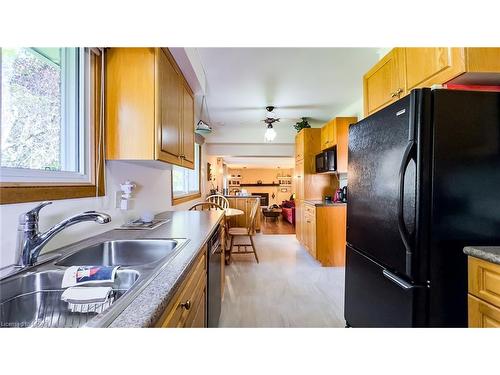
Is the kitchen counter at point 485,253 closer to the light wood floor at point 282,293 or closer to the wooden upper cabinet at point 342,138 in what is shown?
the light wood floor at point 282,293

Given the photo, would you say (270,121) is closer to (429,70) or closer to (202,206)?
(202,206)

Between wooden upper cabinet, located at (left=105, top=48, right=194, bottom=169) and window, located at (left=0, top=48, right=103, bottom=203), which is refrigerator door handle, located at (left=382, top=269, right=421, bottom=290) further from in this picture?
window, located at (left=0, top=48, right=103, bottom=203)

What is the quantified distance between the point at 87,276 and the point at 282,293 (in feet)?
6.87

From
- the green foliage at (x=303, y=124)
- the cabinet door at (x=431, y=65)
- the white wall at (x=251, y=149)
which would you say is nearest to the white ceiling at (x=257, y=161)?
the white wall at (x=251, y=149)

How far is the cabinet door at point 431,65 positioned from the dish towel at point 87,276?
185cm

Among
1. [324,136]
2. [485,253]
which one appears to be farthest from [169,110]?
[324,136]

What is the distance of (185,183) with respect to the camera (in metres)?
3.92

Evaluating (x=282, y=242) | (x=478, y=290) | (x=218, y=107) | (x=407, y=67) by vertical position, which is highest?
(x=218, y=107)

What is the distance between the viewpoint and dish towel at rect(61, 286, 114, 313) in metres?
0.72

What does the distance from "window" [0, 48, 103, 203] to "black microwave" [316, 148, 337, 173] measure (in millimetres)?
2916

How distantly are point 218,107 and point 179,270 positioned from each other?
3.42m
